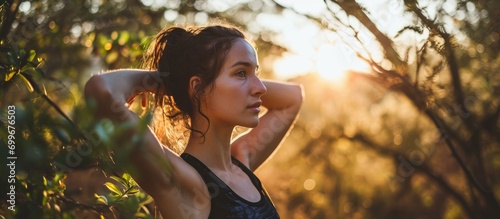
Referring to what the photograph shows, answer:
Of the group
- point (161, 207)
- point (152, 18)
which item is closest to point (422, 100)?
point (161, 207)

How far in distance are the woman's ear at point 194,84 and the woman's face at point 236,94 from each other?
57 mm

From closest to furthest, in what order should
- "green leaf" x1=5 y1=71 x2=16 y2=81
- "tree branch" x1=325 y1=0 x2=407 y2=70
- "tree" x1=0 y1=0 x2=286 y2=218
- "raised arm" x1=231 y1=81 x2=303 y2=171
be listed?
"tree" x1=0 y1=0 x2=286 y2=218, "green leaf" x1=5 y1=71 x2=16 y2=81, "tree branch" x1=325 y1=0 x2=407 y2=70, "raised arm" x1=231 y1=81 x2=303 y2=171

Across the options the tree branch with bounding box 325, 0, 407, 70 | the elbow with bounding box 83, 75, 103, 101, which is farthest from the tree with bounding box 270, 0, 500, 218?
the elbow with bounding box 83, 75, 103, 101

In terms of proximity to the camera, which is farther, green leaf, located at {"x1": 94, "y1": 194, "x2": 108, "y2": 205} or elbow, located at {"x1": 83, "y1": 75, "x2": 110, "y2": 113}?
green leaf, located at {"x1": 94, "y1": 194, "x2": 108, "y2": 205}

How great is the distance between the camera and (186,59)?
2510mm

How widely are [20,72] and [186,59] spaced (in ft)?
2.29

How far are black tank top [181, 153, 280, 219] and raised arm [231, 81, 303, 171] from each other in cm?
48

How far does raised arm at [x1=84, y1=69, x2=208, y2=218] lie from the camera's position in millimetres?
1964

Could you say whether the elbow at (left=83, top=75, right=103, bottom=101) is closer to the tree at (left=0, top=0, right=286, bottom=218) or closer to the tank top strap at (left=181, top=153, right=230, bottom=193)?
the tree at (left=0, top=0, right=286, bottom=218)

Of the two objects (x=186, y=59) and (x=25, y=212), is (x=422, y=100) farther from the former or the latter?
(x=25, y=212)

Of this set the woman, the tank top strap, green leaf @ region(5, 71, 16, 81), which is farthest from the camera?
the tank top strap

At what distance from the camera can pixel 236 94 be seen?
7.95ft

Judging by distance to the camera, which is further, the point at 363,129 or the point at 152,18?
the point at 363,129

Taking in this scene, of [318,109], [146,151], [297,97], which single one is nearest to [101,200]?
[146,151]
